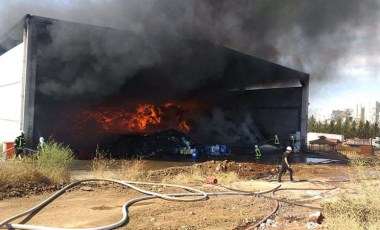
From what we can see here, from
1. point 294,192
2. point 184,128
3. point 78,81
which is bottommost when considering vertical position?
point 294,192

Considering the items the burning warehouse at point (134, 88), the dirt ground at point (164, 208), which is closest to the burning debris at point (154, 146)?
the burning warehouse at point (134, 88)

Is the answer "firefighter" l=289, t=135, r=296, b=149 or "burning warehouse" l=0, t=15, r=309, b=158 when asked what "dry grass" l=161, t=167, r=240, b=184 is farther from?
"firefighter" l=289, t=135, r=296, b=149

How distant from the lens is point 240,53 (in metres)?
19.4

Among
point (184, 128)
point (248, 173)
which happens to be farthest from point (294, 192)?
point (184, 128)

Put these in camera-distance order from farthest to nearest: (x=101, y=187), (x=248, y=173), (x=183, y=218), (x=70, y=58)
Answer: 1. (x=70, y=58)
2. (x=248, y=173)
3. (x=101, y=187)
4. (x=183, y=218)

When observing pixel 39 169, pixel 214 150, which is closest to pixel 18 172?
→ pixel 39 169

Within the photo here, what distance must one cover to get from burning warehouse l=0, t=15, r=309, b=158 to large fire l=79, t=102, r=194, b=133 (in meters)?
0.06

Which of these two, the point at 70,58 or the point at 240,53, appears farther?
the point at 240,53

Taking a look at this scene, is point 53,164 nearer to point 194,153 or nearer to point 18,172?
point 18,172

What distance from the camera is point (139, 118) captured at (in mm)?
22078

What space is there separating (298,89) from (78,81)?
545 inches

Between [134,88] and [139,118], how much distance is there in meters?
1.93

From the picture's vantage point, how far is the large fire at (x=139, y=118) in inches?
779

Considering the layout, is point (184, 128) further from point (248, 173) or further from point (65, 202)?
point (65, 202)
